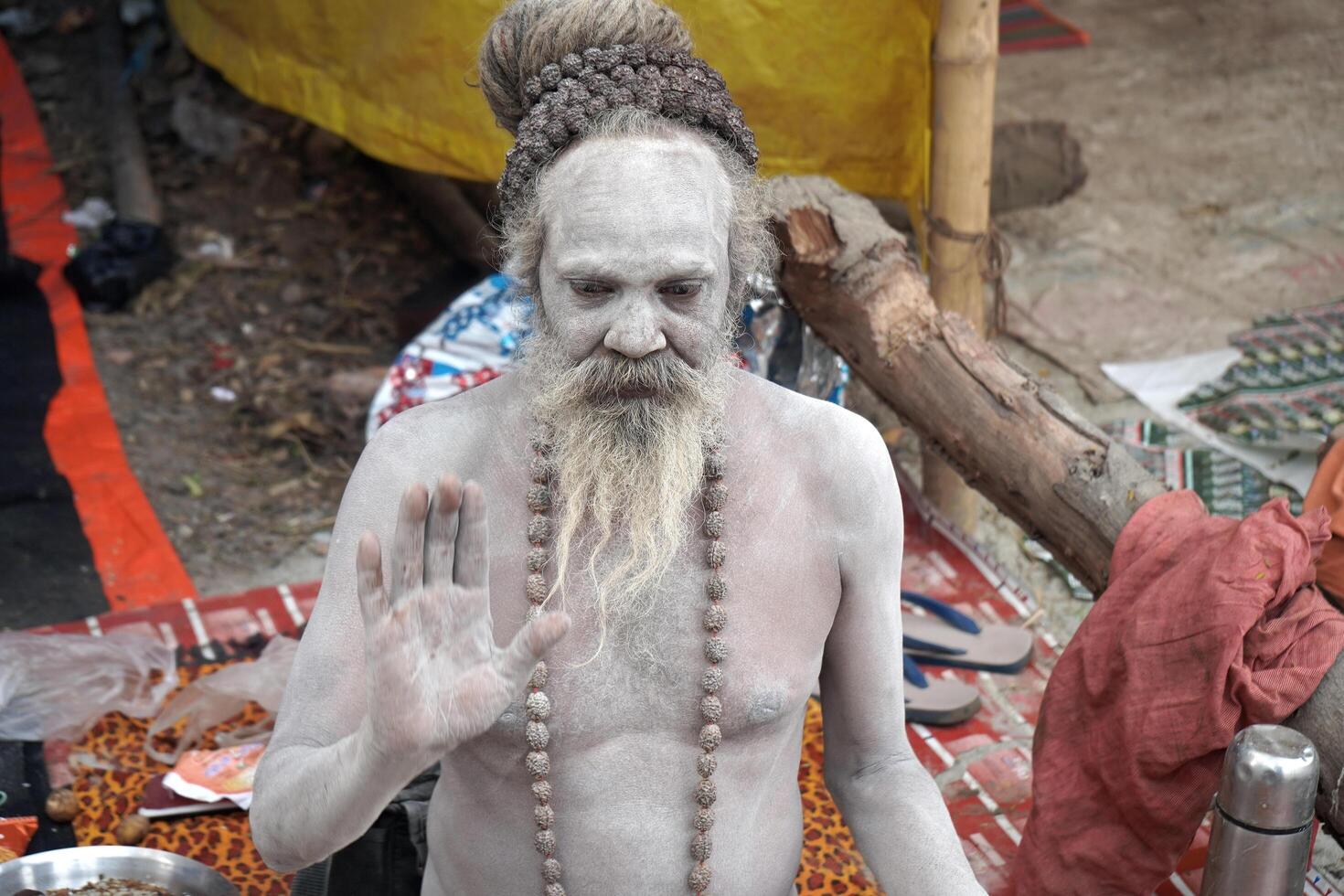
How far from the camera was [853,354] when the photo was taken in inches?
165

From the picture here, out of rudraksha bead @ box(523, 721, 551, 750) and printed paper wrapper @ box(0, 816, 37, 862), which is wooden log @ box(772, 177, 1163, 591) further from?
printed paper wrapper @ box(0, 816, 37, 862)

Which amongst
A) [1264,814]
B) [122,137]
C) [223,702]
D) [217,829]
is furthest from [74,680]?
[122,137]

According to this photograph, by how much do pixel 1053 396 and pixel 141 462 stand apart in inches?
140

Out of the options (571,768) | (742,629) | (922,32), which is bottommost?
(571,768)

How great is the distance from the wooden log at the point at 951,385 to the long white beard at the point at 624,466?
165 centimetres

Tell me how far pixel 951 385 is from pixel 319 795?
246 cm

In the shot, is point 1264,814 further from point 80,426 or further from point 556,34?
point 80,426

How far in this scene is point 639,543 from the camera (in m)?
2.18

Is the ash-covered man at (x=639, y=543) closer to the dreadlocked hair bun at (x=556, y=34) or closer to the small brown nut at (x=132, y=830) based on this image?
the dreadlocked hair bun at (x=556, y=34)

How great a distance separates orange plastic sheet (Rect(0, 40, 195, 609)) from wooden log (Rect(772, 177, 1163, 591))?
232cm

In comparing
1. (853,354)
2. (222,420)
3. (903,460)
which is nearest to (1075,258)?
(903,460)

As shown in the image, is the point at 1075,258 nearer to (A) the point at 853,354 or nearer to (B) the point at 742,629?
(A) the point at 853,354

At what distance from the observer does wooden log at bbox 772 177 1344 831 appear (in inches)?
140

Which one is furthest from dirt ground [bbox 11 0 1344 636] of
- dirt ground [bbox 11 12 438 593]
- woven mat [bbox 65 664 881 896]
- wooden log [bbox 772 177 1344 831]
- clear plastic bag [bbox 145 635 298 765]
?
woven mat [bbox 65 664 881 896]
